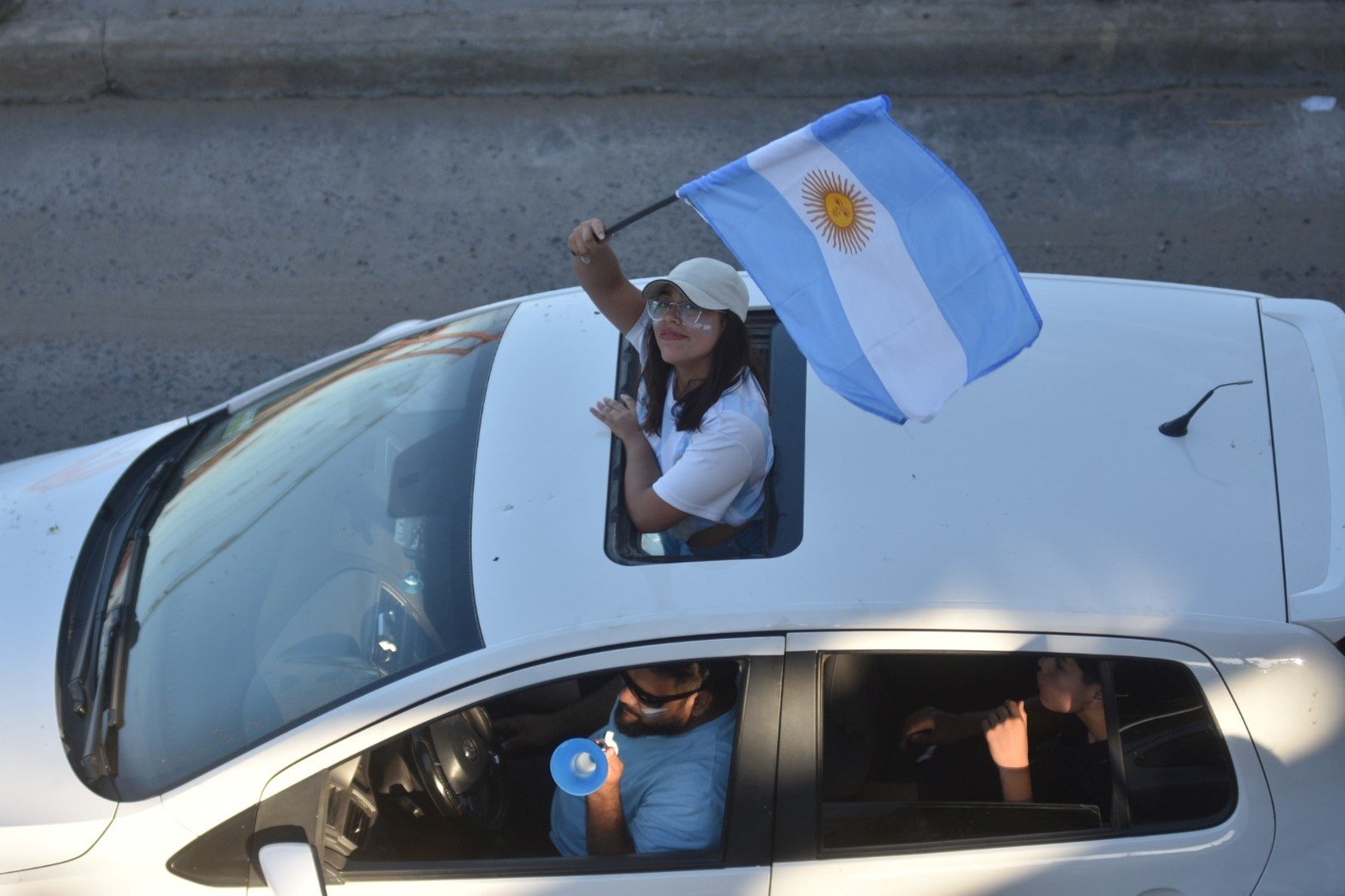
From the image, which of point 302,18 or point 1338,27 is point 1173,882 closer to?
point 1338,27

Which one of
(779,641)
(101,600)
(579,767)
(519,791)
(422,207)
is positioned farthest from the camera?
(422,207)

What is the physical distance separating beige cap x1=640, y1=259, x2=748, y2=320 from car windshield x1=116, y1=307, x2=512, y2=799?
1.88 ft

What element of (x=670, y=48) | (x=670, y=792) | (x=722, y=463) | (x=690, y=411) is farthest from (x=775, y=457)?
(x=670, y=48)

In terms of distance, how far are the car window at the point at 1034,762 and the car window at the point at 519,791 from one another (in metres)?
0.27

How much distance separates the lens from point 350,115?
666 cm

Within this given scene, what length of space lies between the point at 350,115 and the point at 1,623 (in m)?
4.16

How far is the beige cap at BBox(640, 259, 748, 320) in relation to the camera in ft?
10.5

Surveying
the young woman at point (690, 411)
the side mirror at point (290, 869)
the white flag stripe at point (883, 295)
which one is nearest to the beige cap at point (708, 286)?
the young woman at point (690, 411)

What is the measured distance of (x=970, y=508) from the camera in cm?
278

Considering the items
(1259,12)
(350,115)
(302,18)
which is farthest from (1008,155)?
(302,18)

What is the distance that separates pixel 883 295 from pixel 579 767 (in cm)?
127

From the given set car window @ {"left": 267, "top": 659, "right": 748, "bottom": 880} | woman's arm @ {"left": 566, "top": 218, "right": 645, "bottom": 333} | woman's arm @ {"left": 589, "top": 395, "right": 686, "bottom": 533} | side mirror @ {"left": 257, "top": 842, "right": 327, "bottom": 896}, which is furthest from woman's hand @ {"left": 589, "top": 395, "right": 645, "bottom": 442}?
side mirror @ {"left": 257, "top": 842, "right": 327, "bottom": 896}

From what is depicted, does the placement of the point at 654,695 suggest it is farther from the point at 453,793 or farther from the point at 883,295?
the point at 883,295

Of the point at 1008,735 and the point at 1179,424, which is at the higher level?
the point at 1179,424
